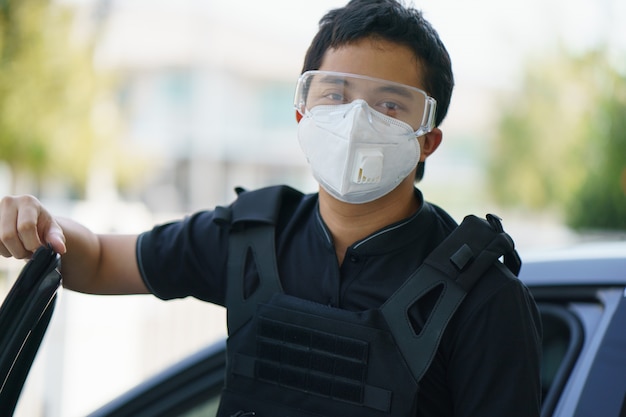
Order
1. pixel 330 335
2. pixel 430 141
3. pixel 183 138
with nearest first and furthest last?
pixel 330 335
pixel 430 141
pixel 183 138

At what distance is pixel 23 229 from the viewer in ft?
5.15

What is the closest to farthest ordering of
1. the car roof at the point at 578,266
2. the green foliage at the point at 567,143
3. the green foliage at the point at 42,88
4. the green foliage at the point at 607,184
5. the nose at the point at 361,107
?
1. the nose at the point at 361,107
2. the car roof at the point at 578,266
3. the green foliage at the point at 607,184
4. the green foliage at the point at 567,143
5. the green foliage at the point at 42,88

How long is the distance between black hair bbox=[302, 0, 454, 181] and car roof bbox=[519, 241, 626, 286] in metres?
0.58

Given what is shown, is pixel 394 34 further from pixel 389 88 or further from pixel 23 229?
pixel 23 229

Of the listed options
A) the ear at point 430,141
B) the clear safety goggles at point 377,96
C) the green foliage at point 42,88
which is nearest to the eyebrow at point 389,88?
the clear safety goggles at point 377,96

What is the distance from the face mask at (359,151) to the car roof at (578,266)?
0.62 m

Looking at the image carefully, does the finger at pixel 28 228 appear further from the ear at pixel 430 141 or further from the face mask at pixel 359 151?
the ear at pixel 430 141

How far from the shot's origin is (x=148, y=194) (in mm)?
28750

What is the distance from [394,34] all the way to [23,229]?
0.92 metres

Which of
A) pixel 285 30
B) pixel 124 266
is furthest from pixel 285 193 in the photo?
pixel 285 30

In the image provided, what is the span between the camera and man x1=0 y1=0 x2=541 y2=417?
1.56 m

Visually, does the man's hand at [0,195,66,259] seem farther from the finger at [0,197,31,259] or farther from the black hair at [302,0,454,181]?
the black hair at [302,0,454,181]

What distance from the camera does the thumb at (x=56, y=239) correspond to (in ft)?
5.17

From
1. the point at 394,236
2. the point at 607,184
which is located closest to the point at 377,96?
the point at 394,236
